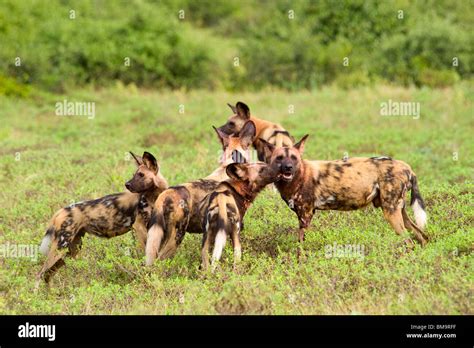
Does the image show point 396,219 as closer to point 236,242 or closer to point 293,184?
point 293,184

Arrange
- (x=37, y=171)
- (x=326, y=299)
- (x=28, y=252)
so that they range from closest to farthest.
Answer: (x=326, y=299) < (x=28, y=252) < (x=37, y=171)

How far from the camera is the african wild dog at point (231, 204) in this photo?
23.3ft

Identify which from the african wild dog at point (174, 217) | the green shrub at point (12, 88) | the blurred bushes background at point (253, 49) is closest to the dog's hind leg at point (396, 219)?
the african wild dog at point (174, 217)

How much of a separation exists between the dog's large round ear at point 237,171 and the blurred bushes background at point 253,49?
12.4 m

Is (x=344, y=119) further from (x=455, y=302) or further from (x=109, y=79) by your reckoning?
(x=455, y=302)

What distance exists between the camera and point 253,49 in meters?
24.0

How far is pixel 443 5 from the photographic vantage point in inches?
1107

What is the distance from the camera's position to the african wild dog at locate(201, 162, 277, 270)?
711 centimetres

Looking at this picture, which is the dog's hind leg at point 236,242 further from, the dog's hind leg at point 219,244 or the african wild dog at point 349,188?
the african wild dog at point 349,188

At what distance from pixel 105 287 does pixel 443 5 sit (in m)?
23.5

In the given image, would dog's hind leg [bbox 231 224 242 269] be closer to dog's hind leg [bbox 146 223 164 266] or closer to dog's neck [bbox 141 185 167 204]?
dog's hind leg [bbox 146 223 164 266]

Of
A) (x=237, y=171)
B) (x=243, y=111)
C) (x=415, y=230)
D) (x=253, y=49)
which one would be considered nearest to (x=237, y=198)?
(x=237, y=171)
